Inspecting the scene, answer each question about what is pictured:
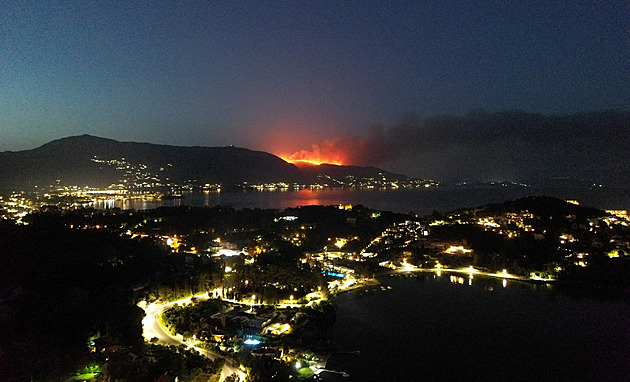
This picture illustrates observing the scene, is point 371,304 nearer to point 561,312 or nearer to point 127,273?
point 561,312

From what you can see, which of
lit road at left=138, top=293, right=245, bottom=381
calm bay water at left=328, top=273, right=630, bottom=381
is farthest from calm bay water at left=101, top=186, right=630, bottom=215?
lit road at left=138, top=293, right=245, bottom=381

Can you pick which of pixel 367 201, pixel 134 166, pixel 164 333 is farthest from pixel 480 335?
pixel 134 166

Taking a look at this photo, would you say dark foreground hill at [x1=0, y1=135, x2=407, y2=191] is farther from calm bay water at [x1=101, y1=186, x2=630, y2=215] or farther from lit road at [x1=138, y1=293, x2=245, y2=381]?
lit road at [x1=138, y1=293, x2=245, y2=381]

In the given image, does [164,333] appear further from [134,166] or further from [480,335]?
[134,166]

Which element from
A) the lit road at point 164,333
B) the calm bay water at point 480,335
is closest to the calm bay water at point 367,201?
the calm bay water at point 480,335

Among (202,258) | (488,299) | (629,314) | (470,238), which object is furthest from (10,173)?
(629,314)
